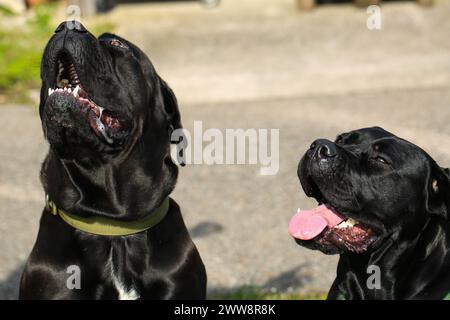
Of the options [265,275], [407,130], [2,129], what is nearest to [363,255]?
[265,275]

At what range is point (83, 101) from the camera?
456 cm

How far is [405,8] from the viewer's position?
1245cm

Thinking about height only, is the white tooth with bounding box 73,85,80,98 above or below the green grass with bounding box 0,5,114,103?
above

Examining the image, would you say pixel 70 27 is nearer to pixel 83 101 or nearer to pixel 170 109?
pixel 83 101

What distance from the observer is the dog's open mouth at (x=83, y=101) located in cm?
454

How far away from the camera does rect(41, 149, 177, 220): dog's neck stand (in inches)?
184

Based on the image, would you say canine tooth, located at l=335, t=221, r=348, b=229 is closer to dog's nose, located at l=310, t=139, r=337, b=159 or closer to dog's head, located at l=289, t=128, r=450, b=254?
dog's head, located at l=289, t=128, r=450, b=254

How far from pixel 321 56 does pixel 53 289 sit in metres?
6.92

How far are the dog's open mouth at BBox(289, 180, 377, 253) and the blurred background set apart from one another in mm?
1810

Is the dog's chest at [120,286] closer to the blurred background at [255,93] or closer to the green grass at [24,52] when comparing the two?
the blurred background at [255,93]

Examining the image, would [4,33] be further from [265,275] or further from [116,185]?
[116,185]

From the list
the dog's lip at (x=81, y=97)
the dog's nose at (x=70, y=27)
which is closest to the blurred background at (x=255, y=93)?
the dog's lip at (x=81, y=97)
